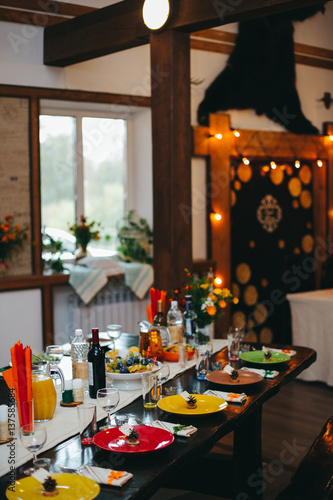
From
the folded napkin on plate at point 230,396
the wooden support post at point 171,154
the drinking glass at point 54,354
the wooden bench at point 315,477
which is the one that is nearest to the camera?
the wooden bench at point 315,477

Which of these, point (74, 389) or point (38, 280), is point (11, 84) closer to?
point (38, 280)

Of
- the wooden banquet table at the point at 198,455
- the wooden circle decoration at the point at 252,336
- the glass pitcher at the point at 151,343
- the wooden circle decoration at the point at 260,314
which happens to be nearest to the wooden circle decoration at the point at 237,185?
the wooden circle decoration at the point at 260,314

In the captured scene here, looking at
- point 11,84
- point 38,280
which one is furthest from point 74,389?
point 11,84

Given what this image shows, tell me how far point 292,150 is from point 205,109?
47.2 inches

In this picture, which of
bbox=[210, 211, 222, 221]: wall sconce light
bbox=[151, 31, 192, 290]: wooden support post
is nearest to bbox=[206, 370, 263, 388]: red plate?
bbox=[151, 31, 192, 290]: wooden support post

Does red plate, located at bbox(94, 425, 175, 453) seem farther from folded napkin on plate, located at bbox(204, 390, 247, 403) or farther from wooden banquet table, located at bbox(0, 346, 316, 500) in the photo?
folded napkin on plate, located at bbox(204, 390, 247, 403)

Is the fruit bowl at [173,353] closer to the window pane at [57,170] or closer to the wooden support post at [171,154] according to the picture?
the wooden support post at [171,154]

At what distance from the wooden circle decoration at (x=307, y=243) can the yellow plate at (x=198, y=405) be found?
4392mm

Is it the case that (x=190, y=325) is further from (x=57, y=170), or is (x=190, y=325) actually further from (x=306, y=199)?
(x=306, y=199)

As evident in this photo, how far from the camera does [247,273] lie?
5.92 m

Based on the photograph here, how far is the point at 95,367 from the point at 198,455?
609 mm

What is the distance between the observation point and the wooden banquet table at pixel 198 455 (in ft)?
5.50

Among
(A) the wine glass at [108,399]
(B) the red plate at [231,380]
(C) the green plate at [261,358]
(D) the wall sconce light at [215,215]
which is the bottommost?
(B) the red plate at [231,380]

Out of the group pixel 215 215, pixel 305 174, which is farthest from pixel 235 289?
pixel 305 174
